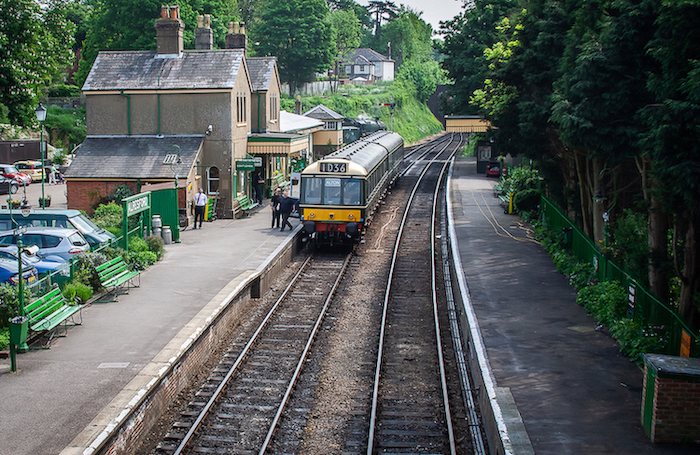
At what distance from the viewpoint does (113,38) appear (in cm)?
4812

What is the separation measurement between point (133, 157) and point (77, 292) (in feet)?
41.8

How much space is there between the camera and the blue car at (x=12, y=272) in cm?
1479

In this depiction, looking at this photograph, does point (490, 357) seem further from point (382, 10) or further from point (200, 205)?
point (382, 10)

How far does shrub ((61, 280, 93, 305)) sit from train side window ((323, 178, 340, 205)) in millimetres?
9453

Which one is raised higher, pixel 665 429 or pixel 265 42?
pixel 265 42

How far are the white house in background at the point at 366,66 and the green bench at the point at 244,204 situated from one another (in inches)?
3082

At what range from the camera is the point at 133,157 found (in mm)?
27078

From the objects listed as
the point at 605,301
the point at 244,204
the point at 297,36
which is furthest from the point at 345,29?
the point at 605,301

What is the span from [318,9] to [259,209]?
47.6m

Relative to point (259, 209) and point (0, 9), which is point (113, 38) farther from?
point (0, 9)

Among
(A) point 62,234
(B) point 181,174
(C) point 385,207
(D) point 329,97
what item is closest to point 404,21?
(D) point 329,97

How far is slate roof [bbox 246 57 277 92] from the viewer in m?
34.1

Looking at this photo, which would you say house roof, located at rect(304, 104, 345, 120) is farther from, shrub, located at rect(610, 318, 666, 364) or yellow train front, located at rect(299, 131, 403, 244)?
shrub, located at rect(610, 318, 666, 364)

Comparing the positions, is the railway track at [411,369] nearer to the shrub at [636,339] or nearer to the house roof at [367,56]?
the shrub at [636,339]
